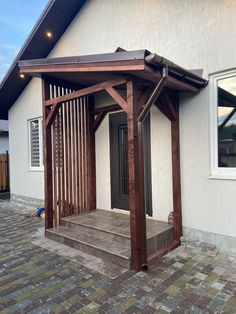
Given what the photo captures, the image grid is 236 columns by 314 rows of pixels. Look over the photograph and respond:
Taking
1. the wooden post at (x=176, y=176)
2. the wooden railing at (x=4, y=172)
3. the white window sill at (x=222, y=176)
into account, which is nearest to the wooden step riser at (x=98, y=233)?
the wooden post at (x=176, y=176)

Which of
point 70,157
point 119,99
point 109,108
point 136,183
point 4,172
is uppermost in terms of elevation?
point 109,108

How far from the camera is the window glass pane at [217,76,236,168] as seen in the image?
363 centimetres

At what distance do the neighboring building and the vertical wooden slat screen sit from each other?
37cm

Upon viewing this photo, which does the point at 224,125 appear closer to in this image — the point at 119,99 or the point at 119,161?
the point at 119,99

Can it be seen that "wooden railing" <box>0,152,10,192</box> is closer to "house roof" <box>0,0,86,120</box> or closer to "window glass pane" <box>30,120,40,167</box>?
"window glass pane" <box>30,120,40,167</box>

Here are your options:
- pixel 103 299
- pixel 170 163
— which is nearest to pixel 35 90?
pixel 170 163

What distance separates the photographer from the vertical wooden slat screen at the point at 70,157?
486cm

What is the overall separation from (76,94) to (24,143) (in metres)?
4.48

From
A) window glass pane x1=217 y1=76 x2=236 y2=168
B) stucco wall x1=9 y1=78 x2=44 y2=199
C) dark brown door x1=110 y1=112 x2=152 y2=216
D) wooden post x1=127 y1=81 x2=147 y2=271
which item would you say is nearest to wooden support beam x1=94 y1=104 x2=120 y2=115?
dark brown door x1=110 y1=112 x2=152 y2=216

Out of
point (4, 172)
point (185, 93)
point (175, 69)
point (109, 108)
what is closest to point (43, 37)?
point (109, 108)

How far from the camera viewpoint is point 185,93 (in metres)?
3.99

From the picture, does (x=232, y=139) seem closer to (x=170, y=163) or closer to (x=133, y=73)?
(x=170, y=163)

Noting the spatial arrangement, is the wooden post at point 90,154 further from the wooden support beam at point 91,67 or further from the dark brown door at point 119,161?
the wooden support beam at point 91,67

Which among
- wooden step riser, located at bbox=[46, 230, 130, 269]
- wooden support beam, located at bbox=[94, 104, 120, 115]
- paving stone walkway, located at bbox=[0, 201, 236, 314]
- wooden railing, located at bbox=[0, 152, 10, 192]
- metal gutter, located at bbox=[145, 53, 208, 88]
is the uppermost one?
metal gutter, located at bbox=[145, 53, 208, 88]
